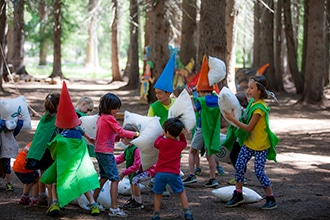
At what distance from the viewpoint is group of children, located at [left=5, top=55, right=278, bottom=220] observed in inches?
218

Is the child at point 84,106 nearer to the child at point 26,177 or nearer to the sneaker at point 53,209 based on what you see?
the child at point 26,177

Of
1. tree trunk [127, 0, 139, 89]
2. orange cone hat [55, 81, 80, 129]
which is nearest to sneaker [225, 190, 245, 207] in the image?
orange cone hat [55, 81, 80, 129]

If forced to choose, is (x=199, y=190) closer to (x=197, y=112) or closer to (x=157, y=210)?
(x=197, y=112)

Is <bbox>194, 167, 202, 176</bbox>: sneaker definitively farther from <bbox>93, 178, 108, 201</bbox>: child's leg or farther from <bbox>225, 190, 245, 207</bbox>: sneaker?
<bbox>93, 178, 108, 201</bbox>: child's leg

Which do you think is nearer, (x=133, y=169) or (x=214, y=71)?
(x=133, y=169)

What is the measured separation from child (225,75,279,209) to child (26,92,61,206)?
6.33 ft

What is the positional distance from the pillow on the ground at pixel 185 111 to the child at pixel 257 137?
0.49m

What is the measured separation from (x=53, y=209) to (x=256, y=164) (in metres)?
2.25

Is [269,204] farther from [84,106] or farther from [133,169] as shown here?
[84,106]

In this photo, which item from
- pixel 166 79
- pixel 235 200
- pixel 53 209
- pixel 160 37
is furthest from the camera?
pixel 160 37

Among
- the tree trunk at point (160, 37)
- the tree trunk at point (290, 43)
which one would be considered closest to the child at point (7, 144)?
the tree trunk at point (160, 37)

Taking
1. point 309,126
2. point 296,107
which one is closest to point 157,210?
point 309,126

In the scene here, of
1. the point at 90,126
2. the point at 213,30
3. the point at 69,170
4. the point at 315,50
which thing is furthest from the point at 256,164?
the point at 315,50

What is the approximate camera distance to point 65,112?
220 inches
